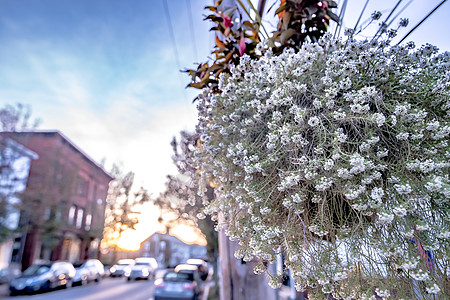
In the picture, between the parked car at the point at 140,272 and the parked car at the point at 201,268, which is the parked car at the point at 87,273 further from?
the parked car at the point at 201,268

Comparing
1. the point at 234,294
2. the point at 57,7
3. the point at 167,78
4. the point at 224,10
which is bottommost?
the point at 234,294

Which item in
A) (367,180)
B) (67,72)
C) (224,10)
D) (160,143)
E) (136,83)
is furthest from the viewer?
(67,72)

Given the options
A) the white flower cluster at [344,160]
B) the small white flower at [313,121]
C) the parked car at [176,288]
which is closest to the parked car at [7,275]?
the parked car at [176,288]

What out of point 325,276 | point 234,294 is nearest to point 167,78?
point 234,294

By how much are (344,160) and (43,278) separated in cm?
1336

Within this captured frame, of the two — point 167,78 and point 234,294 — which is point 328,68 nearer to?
point 234,294

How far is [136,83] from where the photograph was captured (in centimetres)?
520

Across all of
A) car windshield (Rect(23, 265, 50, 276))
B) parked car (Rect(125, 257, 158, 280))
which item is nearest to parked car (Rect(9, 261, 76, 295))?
car windshield (Rect(23, 265, 50, 276))

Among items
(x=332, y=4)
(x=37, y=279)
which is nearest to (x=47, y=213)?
(x=37, y=279)

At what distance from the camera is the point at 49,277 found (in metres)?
11.2

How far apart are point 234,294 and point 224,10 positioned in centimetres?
182

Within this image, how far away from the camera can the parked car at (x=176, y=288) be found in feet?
27.8

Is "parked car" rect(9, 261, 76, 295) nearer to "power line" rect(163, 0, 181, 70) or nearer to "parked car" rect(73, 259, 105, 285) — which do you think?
"parked car" rect(73, 259, 105, 285)

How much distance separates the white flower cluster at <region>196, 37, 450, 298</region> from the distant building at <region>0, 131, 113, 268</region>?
1476cm
